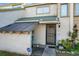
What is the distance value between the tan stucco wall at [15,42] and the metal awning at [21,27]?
0.24 feet

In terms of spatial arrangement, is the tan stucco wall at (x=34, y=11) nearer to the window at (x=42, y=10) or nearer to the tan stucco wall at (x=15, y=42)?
the window at (x=42, y=10)

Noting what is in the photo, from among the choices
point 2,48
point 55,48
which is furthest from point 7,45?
point 55,48

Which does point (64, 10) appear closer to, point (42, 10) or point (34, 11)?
point (42, 10)

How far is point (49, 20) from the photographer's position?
202cm

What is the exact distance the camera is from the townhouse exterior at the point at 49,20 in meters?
2.02

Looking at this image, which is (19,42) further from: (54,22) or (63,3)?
(63,3)

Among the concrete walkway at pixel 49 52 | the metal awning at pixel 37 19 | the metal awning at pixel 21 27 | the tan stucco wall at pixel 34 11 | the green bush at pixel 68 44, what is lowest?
the concrete walkway at pixel 49 52

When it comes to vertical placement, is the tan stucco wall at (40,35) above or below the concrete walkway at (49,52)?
above

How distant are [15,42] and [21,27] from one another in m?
0.23

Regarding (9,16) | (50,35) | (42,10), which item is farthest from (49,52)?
(9,16)

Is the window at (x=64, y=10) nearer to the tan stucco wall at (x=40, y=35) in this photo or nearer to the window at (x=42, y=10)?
the window at (x=42, y=10)

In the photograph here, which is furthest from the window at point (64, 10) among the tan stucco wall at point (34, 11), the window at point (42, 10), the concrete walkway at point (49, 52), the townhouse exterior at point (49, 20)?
the concrete walkway at point (49, 52)

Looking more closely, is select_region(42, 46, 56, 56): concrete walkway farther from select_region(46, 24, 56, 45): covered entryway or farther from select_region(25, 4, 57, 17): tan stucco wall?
select_region(25, 4, 57, 17): tan stucco wall

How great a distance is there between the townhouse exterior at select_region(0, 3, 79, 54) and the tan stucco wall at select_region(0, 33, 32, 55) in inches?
1.3
